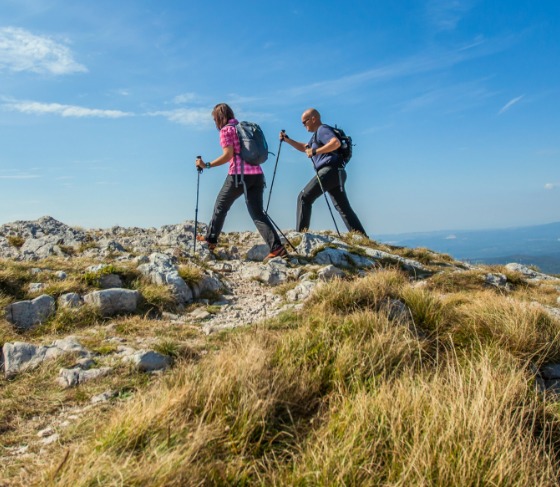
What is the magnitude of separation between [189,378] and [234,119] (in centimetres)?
688

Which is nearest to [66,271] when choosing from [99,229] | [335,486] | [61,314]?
[61,314]

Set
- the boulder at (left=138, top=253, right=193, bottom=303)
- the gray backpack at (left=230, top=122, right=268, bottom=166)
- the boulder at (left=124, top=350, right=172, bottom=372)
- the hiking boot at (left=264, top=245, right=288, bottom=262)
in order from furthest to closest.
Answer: the hiking boot at (left=264, top=245, right=288, bottom=262), the gray backpack at (left=230, top=122, right=268, bottom=166), the boulder at (left=138, top=253, right=193, bottom=303), the boulder at (left=124, top=350, right=172, bottom=372)

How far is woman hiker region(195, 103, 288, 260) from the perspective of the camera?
9148mm

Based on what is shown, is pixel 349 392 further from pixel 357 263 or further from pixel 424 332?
pixel 357 263

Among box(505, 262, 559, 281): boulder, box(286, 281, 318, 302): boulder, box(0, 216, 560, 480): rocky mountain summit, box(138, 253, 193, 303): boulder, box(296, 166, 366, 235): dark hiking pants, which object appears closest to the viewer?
box(0, 216, 560, 480): rocky mountain summit

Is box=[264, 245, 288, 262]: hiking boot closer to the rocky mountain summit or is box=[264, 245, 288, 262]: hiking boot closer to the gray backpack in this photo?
the rocky mountain summit

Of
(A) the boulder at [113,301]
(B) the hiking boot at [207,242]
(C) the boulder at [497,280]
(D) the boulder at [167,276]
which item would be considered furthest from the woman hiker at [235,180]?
(C) the boulder at [497,280]

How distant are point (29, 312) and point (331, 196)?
27.6ft

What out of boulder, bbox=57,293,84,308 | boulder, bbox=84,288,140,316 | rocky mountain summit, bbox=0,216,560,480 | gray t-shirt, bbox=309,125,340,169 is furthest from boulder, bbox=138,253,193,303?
gray t-shirt, bbox=309,125,340,169

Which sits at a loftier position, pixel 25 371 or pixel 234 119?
pixel 234 119

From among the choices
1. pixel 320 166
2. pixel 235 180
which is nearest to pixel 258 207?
pixel 235 180

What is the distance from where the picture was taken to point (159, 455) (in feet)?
8.95

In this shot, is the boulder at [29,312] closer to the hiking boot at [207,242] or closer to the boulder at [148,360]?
the boulder at [148,360]

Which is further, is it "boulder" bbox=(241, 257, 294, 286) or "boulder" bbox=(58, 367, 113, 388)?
"boulder" bbox=(241, 257, 294, 286)
